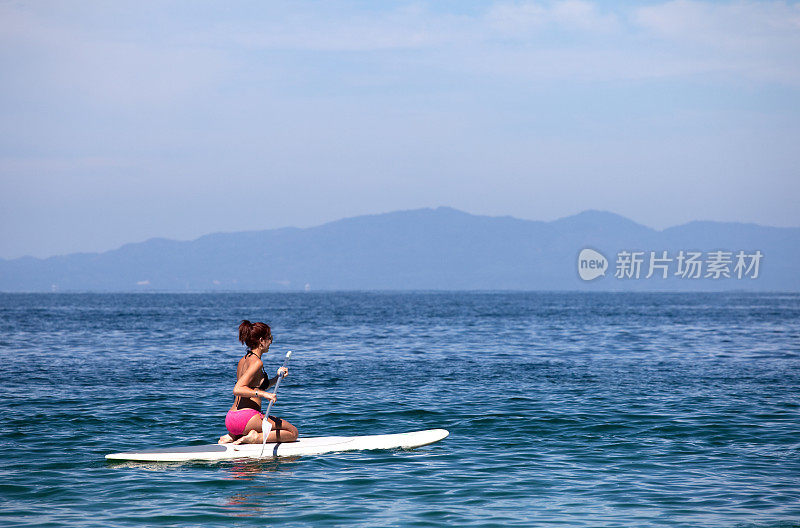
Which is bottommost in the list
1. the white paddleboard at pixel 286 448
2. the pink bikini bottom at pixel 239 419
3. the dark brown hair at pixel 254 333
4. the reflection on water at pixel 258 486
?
the reflection on water at pixel 258 486

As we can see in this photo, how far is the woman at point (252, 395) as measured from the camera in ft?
A: 47.3

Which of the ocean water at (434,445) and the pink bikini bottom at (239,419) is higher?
the pink bikini bottom at (239,419)

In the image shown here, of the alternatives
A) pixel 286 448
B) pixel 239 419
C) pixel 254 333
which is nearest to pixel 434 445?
pixel 286 448

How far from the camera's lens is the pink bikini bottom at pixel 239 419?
15.4 metres

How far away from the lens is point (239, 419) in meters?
15.4

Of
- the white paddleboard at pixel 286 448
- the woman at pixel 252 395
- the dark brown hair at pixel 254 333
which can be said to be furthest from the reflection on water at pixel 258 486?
the dark brown hair at pixel 254 333

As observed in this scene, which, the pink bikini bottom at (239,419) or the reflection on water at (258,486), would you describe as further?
the pink bikini bottom at (239,419)

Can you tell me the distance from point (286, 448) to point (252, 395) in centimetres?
168

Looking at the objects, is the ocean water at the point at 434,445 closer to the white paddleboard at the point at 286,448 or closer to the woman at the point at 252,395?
the white paddleboard at the point at 286,448

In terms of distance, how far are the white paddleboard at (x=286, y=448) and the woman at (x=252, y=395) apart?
18cm

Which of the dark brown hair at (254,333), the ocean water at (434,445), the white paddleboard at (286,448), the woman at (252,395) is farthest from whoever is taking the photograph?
the white paddleboard at (286,448)

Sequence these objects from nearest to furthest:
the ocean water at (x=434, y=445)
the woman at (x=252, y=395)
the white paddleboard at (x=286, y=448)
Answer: the ocean water at (x=434, y=445)
the woman at (x=252, y=395)
the white paddleboard at (x=286, y=448)

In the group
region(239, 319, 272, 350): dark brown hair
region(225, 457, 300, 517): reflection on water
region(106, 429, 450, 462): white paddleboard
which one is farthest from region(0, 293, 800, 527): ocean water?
region(239, 319, 272, 350): dark brown hair

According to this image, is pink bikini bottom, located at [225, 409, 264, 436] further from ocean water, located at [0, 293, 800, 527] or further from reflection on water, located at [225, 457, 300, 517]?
ocean water, located at [0, 293, 800, 527]
